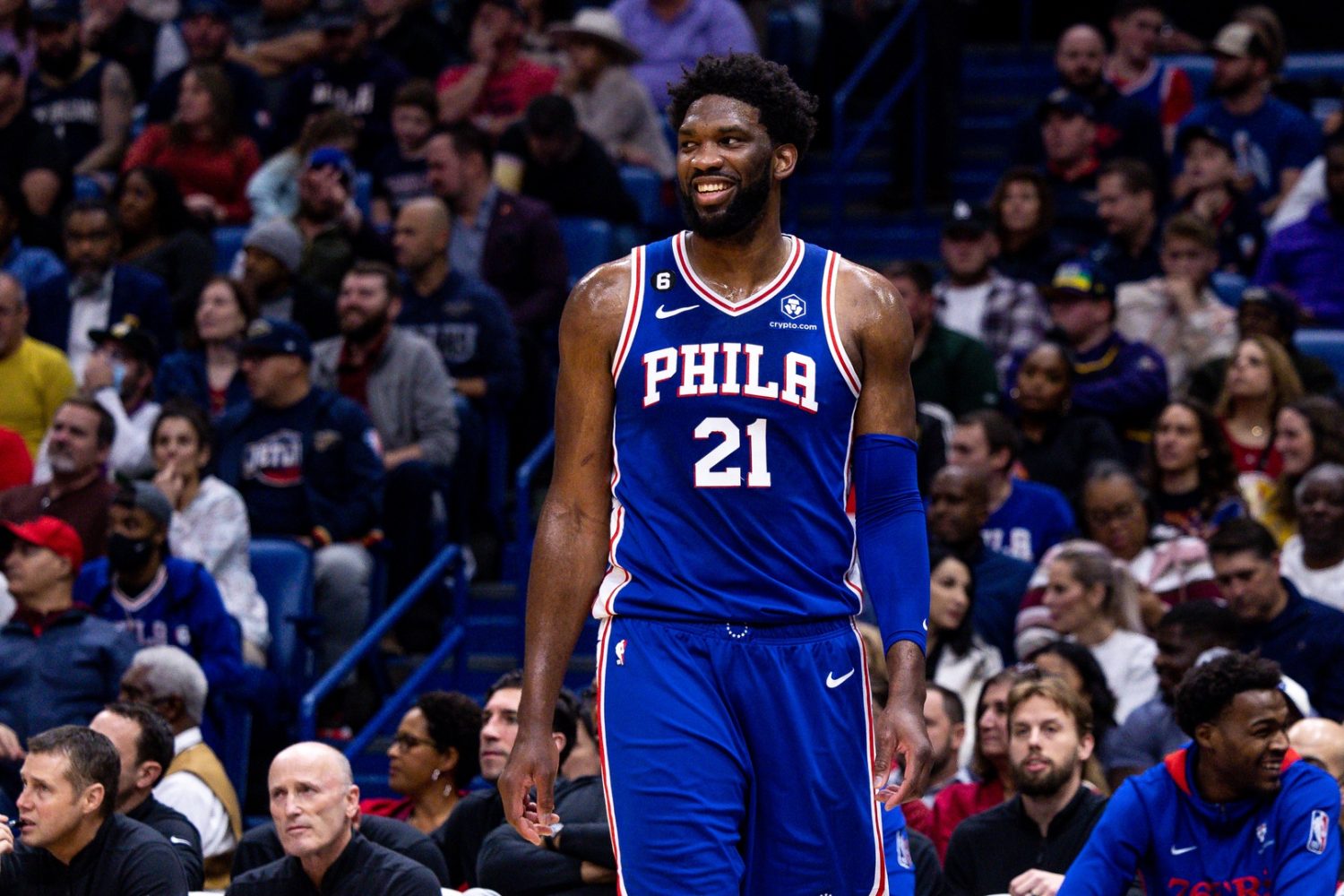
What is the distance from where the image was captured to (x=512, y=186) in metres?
11.5

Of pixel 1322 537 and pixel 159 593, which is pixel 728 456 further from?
pixel 1322 537

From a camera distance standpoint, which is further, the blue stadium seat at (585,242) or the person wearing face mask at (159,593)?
the blue stadium seat at (585,242)

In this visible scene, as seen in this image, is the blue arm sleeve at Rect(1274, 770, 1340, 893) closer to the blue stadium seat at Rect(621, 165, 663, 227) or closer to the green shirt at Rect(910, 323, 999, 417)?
the green shirt at Rect(910, 323, 999, 417)

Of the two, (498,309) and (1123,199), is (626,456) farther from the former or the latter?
(1123,199)

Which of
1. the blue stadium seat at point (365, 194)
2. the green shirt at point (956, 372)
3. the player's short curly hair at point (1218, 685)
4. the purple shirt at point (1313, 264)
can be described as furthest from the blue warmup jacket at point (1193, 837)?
the blue stadium seat at point (365, 194)

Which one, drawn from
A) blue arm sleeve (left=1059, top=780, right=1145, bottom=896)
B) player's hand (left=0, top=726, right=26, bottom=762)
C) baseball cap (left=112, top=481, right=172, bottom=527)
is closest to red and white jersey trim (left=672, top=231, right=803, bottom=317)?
blue arm sleeve (left=1059, top=780, right=1145, bottom=896)

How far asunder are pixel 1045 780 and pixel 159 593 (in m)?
3.72

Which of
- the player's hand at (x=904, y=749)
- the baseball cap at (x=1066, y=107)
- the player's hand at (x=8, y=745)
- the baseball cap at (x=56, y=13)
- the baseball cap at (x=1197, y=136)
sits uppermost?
the baseball cap at (x=56, y=13)

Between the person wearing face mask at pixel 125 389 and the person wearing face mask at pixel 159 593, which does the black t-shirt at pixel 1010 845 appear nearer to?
the person wearing face mask at pixel 159 593

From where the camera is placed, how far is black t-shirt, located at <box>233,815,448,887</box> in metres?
6.63

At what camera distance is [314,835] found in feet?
20.7

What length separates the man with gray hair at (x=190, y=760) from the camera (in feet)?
24.5

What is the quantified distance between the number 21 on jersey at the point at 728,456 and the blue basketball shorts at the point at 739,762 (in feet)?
0.89

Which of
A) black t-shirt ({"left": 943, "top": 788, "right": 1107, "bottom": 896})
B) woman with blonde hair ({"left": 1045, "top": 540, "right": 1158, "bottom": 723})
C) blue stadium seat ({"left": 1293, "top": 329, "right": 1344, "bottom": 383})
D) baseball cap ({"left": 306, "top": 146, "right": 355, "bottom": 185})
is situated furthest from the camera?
baseball cap ({"left": 306, "top": 146, "right": 355, "bottom": 185})
